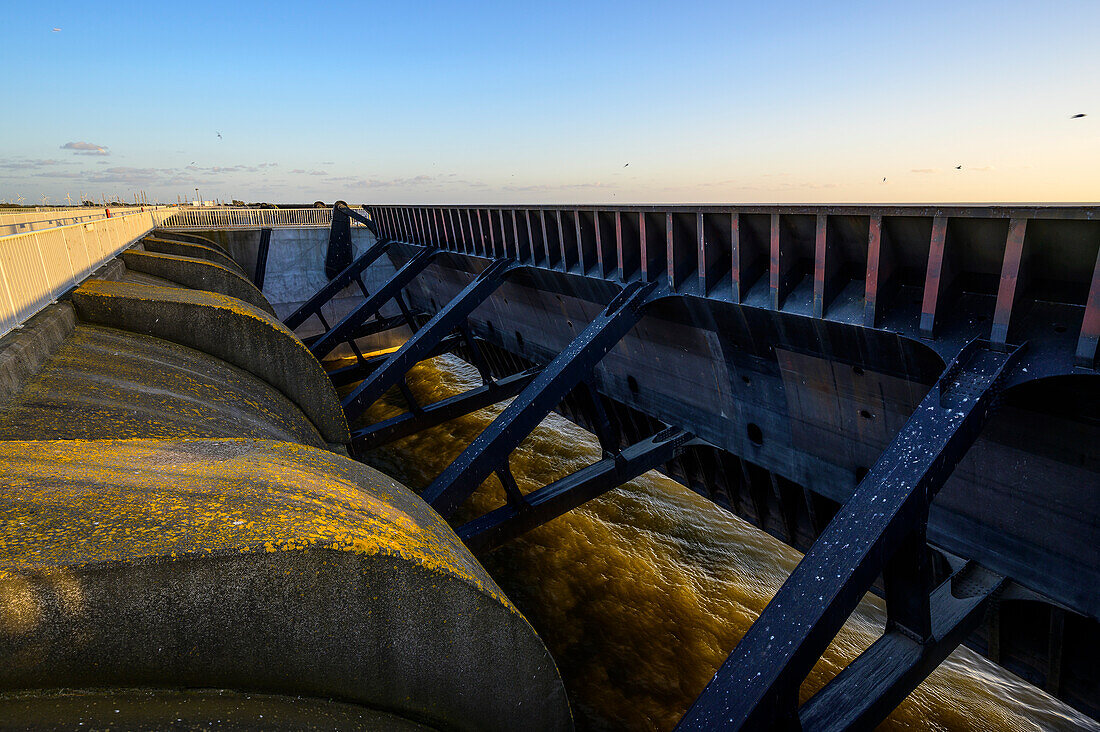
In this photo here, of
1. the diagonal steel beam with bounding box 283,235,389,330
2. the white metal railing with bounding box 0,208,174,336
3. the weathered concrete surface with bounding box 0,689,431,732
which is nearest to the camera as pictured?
the weathered concrete surface with bounding box 0,689,431,732

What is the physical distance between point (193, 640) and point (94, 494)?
3.17 feet

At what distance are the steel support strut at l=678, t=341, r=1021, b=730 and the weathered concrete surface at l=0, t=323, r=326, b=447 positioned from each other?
491 centimetres

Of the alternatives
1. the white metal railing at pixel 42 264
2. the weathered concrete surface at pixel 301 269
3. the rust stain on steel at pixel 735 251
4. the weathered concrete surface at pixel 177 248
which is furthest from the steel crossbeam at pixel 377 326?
the rust stain on steel at pixel 735 251

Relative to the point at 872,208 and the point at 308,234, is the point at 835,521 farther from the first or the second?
the point at 308,234

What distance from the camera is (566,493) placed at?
7328mm

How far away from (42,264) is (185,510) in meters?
6.13

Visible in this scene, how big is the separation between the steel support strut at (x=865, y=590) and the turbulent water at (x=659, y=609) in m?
3.39

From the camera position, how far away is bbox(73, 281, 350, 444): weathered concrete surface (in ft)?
24.1

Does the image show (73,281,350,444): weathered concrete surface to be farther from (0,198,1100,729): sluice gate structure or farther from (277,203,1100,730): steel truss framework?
(277,203,1100,730): steel truss framework

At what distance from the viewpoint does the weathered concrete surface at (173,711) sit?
230cm

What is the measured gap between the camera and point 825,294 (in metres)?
6.02

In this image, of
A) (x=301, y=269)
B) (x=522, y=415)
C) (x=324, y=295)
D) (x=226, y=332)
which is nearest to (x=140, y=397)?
(x=226, y=332)

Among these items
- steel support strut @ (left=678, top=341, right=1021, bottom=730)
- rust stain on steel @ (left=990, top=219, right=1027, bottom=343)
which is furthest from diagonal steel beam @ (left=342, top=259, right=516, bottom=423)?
rust stain on steel @ (left=990, top=219, right=1027, bottom=343)

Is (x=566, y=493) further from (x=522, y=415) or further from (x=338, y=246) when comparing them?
(x=338, y=246)
